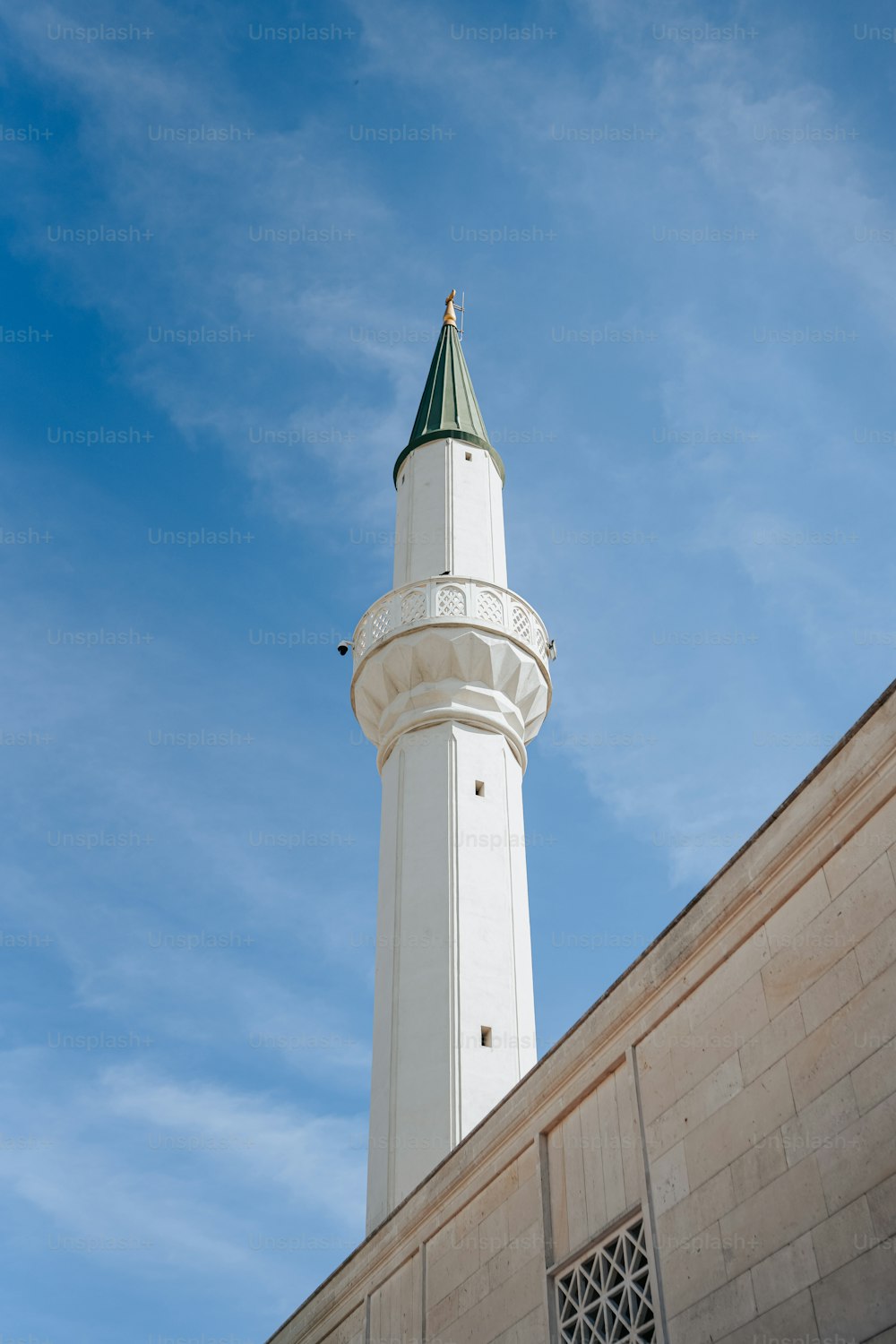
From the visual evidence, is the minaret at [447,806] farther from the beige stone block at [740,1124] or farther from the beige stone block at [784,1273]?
the beige stone block at [784,1273]

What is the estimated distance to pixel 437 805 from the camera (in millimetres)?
16031

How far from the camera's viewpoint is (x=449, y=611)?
1722 cm

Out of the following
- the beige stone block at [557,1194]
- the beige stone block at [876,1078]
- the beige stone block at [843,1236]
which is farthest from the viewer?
the beige stone block at [557,1194]

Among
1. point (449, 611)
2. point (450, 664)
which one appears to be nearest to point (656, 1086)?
point (450, 664)

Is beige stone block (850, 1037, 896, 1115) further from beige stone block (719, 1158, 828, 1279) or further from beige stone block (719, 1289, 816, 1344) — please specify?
beige stone block (719, 1289, 816, 1344)

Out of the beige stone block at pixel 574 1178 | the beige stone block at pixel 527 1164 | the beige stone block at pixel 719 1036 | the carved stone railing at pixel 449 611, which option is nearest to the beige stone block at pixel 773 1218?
the beige stone block at pixel 719 1036

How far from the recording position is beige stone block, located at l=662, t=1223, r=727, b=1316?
6242 millimetres

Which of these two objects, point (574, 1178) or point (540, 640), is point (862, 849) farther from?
point (540, 640)

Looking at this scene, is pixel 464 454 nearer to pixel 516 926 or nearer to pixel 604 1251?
pixel 516 926

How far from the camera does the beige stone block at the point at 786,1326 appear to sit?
5617 mm

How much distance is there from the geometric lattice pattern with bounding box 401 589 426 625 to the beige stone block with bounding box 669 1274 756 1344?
11.5 m

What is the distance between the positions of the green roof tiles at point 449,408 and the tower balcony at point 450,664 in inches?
136

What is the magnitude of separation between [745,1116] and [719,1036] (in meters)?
0.46

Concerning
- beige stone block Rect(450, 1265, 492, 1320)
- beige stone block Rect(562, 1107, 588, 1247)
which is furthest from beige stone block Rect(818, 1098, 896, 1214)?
beige stone block Rect(450, 1265, 492, 1320)
